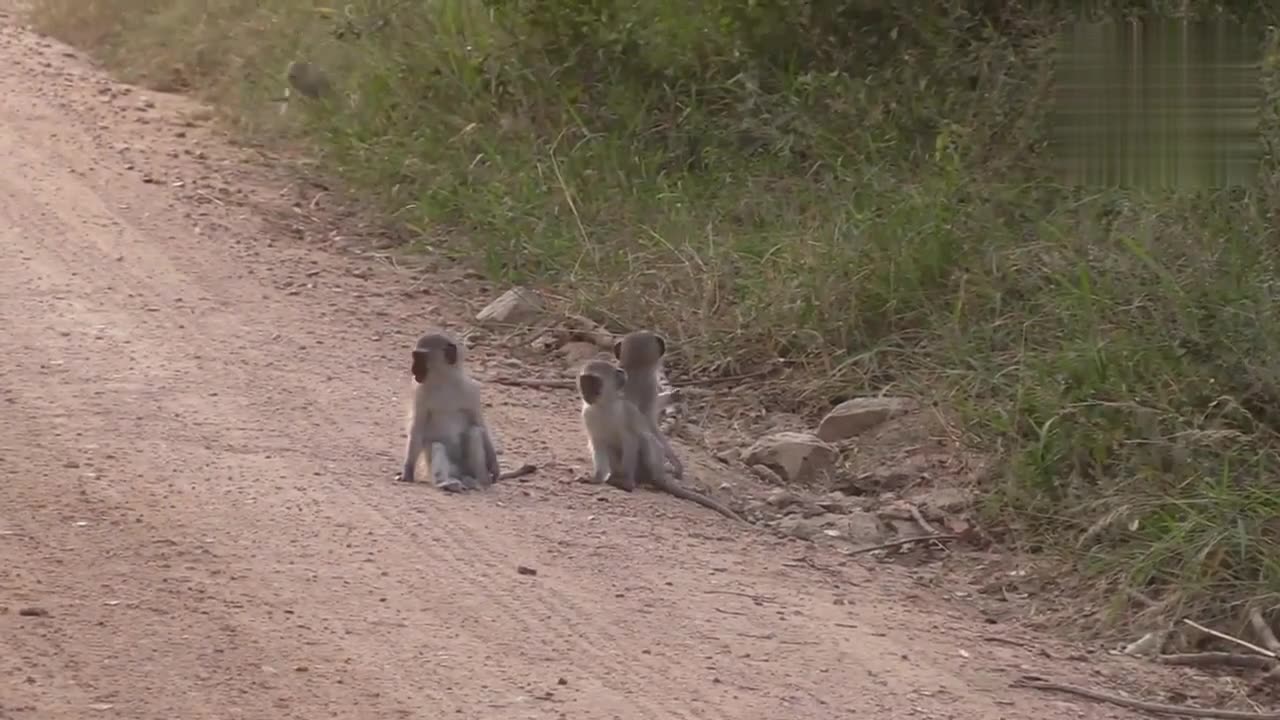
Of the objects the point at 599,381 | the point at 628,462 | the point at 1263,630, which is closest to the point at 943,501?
the point at 628,462

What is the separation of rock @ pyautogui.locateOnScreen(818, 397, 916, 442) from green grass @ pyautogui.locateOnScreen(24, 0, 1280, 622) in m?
0.22

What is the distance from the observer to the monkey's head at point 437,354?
7441mm

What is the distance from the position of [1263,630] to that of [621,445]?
230 centimetres

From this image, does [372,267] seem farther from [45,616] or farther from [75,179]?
[45,616]

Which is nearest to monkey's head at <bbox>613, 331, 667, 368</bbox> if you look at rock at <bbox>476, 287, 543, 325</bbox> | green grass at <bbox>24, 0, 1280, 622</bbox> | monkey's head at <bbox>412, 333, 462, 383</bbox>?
monkey's head at <bbox>412, 333, 462, 383</bbox>

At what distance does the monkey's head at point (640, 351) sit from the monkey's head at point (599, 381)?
9.3 inches

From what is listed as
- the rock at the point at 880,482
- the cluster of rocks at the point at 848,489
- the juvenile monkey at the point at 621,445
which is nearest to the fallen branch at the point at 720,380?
the cluster of rocks at the point at 848,489

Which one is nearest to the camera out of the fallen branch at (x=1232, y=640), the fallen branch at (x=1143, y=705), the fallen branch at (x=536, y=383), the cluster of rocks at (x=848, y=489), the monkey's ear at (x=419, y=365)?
the fallen branch at (x=1143, y=705)

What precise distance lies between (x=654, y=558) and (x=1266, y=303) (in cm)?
267

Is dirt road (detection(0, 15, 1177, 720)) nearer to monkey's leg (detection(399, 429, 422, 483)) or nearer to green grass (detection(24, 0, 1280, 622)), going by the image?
monkey's leg (detection(399, 429, 422, 483))

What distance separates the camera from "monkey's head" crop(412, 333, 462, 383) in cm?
744

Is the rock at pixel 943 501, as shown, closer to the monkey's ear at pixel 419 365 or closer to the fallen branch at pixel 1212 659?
the fallen branch at pixel 1212 659

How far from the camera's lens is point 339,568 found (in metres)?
6.11

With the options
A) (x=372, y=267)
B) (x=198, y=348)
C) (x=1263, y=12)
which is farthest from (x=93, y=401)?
(x=1263, y=12)
